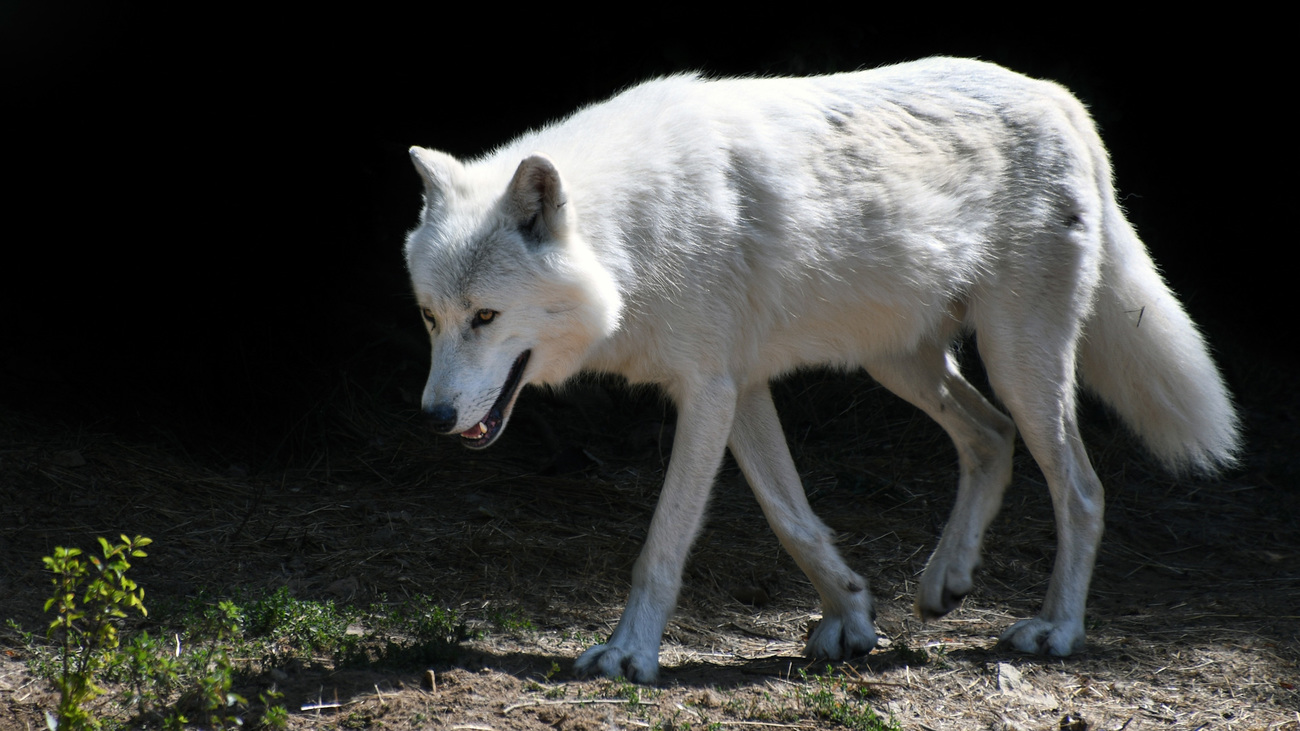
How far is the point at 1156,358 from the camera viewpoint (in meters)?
3.90

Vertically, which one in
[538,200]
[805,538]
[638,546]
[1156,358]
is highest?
[1156,358]

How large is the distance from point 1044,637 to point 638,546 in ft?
5.36

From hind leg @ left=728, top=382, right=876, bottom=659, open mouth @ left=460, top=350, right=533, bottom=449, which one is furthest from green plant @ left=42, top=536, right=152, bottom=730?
hind leg @ left=728, top=382, right=876, bottom=659

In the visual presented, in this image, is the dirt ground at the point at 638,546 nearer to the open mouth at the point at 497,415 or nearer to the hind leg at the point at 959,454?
the hind leg at the point at 959,454

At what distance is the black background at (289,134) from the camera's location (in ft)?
17.3

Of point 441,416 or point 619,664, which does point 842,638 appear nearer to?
point 619,664

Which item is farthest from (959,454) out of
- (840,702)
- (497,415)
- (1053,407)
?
(497,415)

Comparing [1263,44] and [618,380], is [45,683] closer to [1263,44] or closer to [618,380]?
[618,380]

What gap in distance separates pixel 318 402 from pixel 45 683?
2724 millimetres

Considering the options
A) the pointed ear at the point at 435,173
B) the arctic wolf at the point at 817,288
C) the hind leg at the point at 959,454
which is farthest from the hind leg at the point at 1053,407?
→ the pointed ear at the point at 435,173

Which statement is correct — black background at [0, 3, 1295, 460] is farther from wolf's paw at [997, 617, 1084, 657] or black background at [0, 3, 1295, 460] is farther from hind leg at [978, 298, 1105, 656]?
wolf's paw at [997, 617, 1084, 657]

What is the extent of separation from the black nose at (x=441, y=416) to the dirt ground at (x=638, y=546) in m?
0.67

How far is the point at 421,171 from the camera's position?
3080 millimetres

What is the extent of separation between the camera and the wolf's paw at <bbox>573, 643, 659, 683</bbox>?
2961mm
